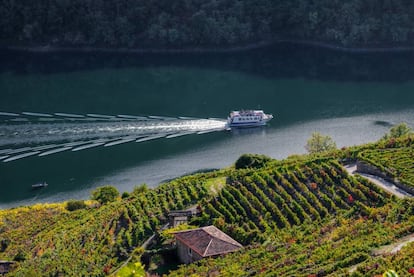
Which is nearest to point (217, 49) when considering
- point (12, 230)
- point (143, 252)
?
point (12, 230)

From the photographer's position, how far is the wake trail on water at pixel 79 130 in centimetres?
8612

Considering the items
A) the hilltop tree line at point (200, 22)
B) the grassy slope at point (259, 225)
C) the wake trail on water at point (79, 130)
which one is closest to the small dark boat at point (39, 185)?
the wake trail on water at point (79, 130)

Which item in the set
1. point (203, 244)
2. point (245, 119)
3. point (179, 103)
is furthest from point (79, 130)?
point (203, 244)

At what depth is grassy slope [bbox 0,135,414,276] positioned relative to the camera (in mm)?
45875

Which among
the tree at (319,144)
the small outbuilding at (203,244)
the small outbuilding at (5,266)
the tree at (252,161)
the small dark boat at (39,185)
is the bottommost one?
the small outbuilding at (5,266)

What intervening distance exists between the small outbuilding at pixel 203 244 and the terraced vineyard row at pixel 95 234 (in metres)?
4.81

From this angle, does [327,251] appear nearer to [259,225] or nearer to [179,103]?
[259,225]

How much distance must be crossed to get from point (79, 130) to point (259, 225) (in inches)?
1618

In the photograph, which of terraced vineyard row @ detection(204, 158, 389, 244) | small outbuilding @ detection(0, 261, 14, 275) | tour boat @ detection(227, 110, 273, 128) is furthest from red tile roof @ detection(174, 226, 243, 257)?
tour boat @ detection(227, 110, 273, 128)

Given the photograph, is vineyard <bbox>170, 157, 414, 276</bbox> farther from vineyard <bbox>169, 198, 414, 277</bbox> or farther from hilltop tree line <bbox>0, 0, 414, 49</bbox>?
hilltop tree line <bbox>0, 0, 414, 49</bbox>

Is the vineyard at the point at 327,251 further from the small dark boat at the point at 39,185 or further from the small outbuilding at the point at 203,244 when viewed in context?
the small dark boat at the point at 39,185

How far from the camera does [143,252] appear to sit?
176 feet

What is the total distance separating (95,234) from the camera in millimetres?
58344

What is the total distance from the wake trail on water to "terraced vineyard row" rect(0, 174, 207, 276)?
63.3 ft
